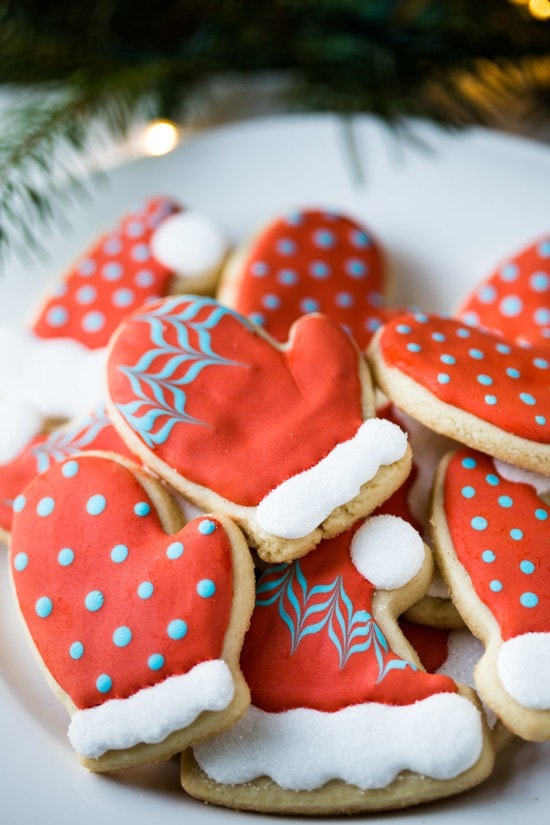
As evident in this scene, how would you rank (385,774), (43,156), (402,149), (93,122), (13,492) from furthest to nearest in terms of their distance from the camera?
1. (93,122)
2. (402,149)
3. (43,156)
4. (13,492)
5. (385,774)

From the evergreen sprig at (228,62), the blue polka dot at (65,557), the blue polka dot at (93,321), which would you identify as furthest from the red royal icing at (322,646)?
the evergreen sprig at (228,62)

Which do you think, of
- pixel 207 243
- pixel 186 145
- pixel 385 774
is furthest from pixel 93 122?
pixel 385 774

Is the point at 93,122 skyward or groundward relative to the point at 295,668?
skyward

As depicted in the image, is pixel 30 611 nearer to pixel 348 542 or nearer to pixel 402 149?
pixel 348 542

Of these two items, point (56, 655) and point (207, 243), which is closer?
point (56, 655)

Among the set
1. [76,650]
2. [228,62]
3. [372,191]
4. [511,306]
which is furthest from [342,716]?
[228,62]

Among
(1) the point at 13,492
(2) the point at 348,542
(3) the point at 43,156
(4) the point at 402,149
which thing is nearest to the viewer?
(2) the point at 348,542
